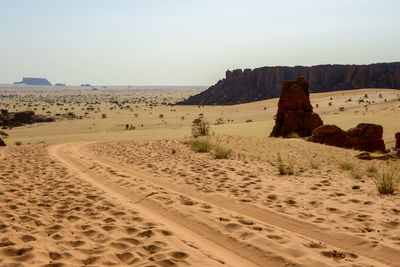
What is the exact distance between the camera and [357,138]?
782 inches

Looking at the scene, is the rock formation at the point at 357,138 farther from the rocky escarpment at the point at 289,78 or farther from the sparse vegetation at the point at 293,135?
the rocky escarpment at the point at 289,78

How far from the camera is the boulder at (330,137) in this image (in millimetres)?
19875

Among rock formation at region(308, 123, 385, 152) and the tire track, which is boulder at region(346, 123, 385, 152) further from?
the tire track

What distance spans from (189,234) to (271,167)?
5982 millimetres

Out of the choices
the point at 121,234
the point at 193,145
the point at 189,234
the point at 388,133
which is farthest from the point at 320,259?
the point at 388,133

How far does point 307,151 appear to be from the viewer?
16.0 m

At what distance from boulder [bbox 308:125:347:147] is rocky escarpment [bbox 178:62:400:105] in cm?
6889

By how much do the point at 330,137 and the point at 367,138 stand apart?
2061mm

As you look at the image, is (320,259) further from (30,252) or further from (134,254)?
(30,252)

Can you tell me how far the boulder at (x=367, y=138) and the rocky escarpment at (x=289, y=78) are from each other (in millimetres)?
69225

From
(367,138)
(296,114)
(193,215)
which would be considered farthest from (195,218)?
(296,114)

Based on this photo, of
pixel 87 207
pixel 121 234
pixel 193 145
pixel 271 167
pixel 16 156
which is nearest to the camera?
pixel 121 234

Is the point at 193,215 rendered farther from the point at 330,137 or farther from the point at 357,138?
the point at 357,138

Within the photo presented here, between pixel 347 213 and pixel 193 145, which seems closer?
pixel 347 213
